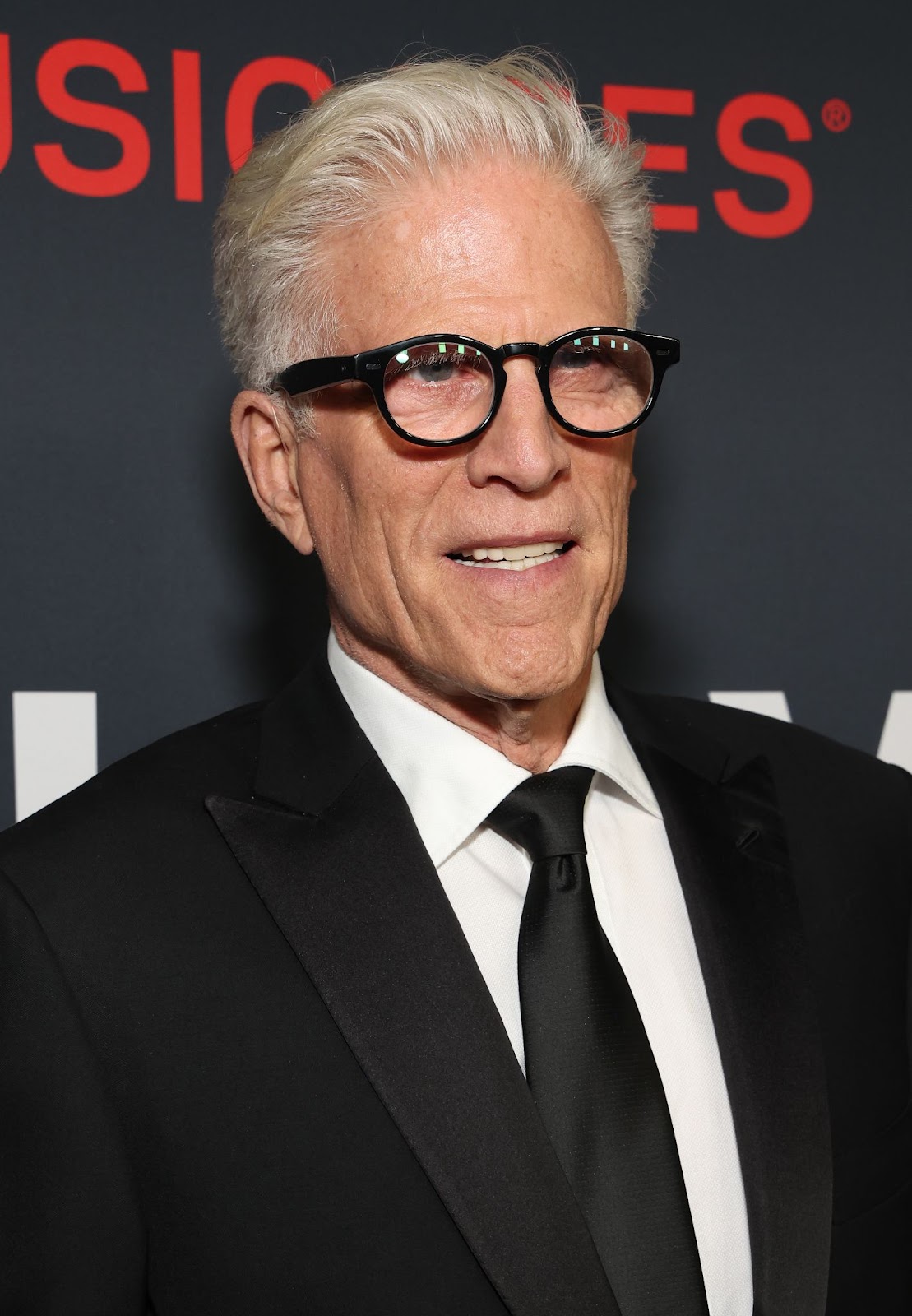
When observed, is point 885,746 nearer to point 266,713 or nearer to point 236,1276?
point 266,713

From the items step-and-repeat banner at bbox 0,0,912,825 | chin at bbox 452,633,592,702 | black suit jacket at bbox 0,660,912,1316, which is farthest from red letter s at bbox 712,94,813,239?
black suit jacket at bbox 0,660,912,1316

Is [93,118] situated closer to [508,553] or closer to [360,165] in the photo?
[360,165]

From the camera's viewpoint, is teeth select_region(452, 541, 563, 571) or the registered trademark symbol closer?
teeth select_region(452, 541, 563, 571)

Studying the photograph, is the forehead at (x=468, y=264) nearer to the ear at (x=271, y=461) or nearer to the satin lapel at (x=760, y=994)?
the ear at (x=271, y=461)

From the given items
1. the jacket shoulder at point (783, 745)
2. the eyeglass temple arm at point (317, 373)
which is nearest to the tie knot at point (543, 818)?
the jacket shoulder at point (783, 745)

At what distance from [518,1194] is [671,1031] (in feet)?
0.82

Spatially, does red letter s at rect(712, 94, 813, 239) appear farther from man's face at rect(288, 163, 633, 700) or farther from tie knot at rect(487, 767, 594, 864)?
tie knot at rect(487, 767, 594, 864)

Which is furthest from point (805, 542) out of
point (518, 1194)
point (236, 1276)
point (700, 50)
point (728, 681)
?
point (236, 1276)

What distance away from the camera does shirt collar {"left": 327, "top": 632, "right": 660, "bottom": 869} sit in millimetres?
1227

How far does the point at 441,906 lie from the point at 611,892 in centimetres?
22

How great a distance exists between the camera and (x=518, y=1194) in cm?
106

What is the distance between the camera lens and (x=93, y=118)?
1.68 meters

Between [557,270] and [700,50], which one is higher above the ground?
[700,50]

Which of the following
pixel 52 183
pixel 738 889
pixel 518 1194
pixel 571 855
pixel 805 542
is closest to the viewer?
pixel 518 1194
